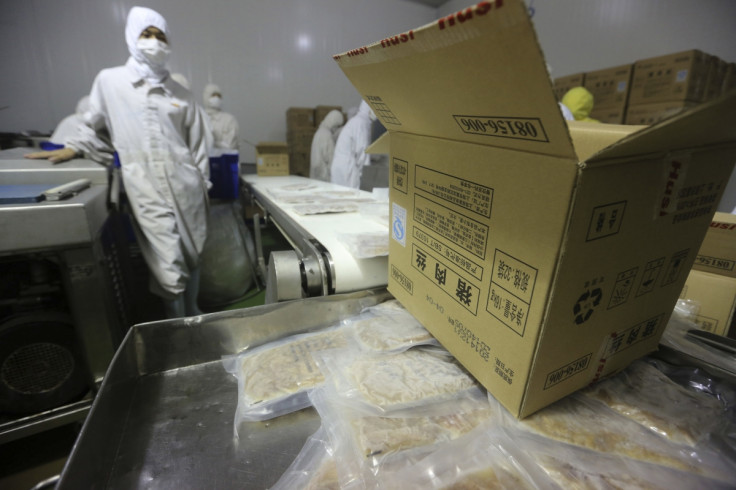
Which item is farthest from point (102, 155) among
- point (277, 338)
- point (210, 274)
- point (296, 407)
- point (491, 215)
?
point (491, 215)

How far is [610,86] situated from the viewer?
111 inches

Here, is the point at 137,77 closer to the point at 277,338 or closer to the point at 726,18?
the point at 277,338

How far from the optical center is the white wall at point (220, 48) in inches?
143

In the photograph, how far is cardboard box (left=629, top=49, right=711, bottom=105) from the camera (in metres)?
2.26

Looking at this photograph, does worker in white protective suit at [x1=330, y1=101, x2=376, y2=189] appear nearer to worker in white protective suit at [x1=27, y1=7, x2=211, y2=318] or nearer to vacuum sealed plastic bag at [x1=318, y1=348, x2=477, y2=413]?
worker in white protective suit at [x1=27, y1=7, x2=211, y2=318]

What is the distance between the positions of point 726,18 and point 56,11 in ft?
21.1

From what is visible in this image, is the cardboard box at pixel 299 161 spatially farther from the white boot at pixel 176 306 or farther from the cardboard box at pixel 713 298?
the cardboard box at pixel 713 298

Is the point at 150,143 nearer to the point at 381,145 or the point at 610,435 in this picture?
the point at 381,145

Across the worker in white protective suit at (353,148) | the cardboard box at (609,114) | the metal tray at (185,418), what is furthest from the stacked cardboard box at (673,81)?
the metal tray at (185,418)

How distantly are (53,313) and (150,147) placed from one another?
94cm

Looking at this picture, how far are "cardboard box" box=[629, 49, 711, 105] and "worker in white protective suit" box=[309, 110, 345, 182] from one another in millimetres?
3243

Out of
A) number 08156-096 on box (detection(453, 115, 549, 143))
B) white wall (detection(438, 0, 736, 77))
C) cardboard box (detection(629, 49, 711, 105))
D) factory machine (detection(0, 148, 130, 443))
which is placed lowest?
factory machine (detection(0, 148, 130, 443))

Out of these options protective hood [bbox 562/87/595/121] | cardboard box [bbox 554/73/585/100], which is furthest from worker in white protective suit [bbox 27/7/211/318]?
cardboard box [bbox 554/73/585/100]

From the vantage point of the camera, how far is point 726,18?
2389 millimetres
